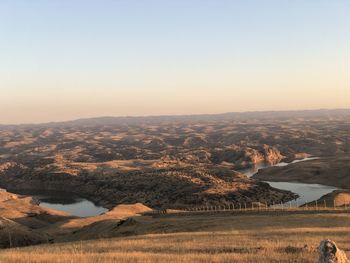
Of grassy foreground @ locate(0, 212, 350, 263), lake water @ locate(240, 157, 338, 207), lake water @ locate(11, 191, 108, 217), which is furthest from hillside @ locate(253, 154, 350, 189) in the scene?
grassy foreground @ locate(0, 212, 350, 263)

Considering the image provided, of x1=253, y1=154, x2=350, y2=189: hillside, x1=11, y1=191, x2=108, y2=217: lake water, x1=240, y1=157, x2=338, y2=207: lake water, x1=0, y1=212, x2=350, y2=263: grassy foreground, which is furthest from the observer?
x1=253, y1=154, x2=350, y2=189: hillside

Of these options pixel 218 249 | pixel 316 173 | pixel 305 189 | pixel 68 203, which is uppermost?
pixel 218 249

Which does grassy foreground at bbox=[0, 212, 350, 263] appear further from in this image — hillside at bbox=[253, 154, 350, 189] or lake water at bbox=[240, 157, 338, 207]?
hillside at bbox=[253, 154, 350, 189]

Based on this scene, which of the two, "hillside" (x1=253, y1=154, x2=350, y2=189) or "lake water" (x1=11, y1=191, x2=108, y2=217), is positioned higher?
"hillside" (x1=253, y1=154, x2=350, y2=189)

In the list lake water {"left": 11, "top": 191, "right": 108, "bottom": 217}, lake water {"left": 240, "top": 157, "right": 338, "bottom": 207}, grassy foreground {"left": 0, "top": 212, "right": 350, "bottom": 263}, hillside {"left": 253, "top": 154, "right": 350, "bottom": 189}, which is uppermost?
grassy foreground {"left": 0, "top": 212, "right": 350, "bottom": 263}

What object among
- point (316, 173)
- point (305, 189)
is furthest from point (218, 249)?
point (316, 173)

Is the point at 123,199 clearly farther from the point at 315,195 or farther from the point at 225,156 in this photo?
the point at 225,156

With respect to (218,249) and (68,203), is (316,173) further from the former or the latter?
(218,249)

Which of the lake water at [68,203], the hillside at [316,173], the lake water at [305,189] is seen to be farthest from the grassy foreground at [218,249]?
the hillside at [316,173]

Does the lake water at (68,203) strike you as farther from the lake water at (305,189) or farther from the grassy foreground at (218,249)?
the grassy foreground at (218,249)
